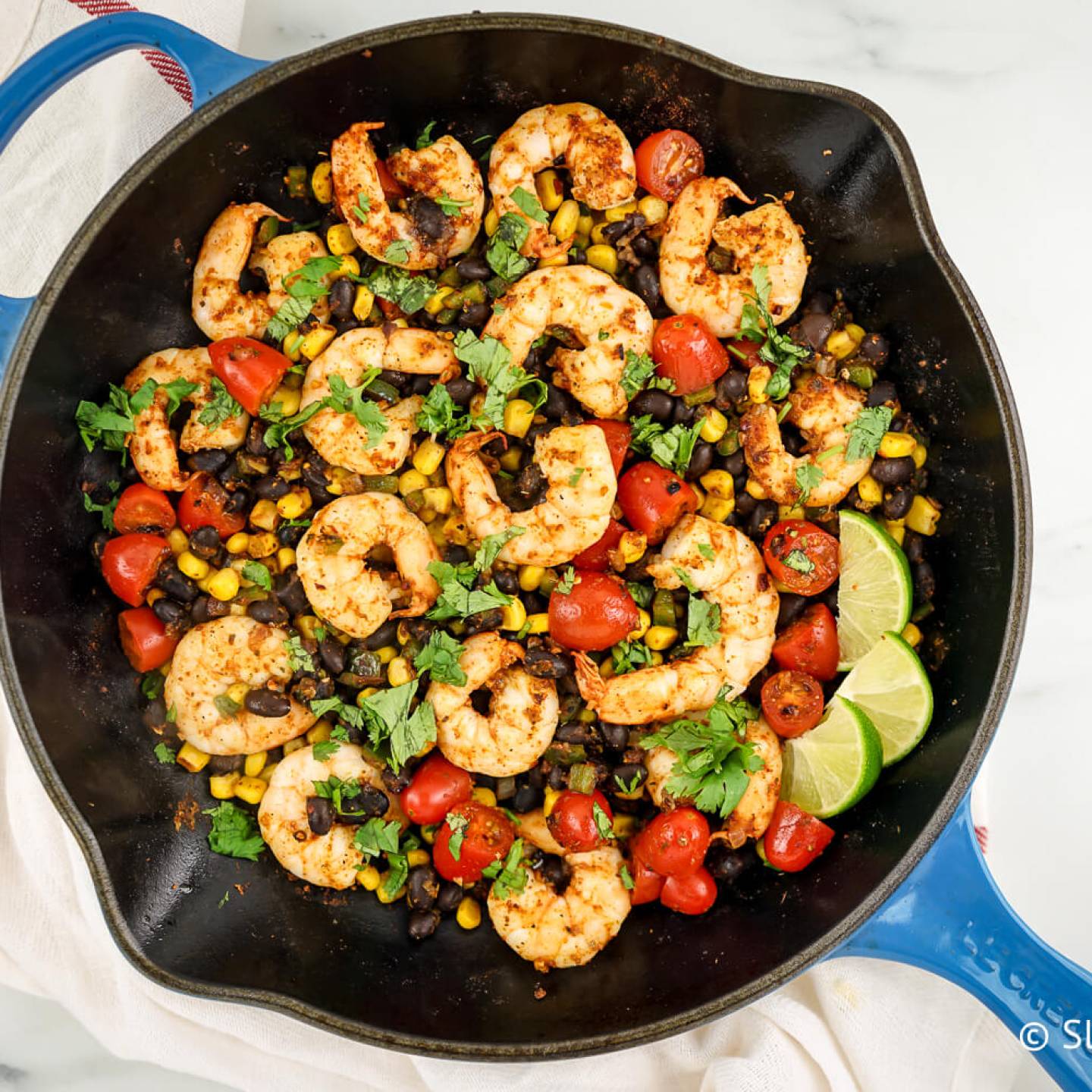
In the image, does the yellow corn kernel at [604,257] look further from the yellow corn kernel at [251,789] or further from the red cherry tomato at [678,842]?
the yellow corn kernel at [251,789]

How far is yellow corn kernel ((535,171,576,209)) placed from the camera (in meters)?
4.69

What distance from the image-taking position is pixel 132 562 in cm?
448

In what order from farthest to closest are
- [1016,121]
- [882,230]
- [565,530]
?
[1016,121]
[882,230]
[565,530]

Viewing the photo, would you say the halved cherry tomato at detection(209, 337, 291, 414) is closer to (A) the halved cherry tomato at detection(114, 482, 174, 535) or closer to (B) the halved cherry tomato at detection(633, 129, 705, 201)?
(A) the halved cherry tomato at detection(114, 482, 174, 535)

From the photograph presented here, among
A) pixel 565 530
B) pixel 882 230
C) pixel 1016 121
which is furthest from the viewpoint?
pixel 1016 121

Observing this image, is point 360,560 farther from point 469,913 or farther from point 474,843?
point 469,913

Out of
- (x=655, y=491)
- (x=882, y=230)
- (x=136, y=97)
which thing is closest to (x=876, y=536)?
(x=655, y=491)

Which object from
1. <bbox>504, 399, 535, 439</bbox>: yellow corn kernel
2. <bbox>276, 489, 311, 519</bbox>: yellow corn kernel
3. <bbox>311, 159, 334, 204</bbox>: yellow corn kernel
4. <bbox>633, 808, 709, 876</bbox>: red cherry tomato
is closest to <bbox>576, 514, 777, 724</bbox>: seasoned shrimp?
<bbox>633, 808, 709, 876</bbox>: red cherry tomato

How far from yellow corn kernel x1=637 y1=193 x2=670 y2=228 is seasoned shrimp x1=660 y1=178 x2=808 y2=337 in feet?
0.63

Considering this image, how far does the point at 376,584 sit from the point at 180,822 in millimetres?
1429

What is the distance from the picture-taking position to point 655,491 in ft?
14.7

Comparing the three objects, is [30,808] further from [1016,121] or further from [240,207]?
[1016,121]

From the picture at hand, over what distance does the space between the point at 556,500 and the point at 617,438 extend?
47 cm

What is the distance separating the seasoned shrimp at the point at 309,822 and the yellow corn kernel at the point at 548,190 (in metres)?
2.42
